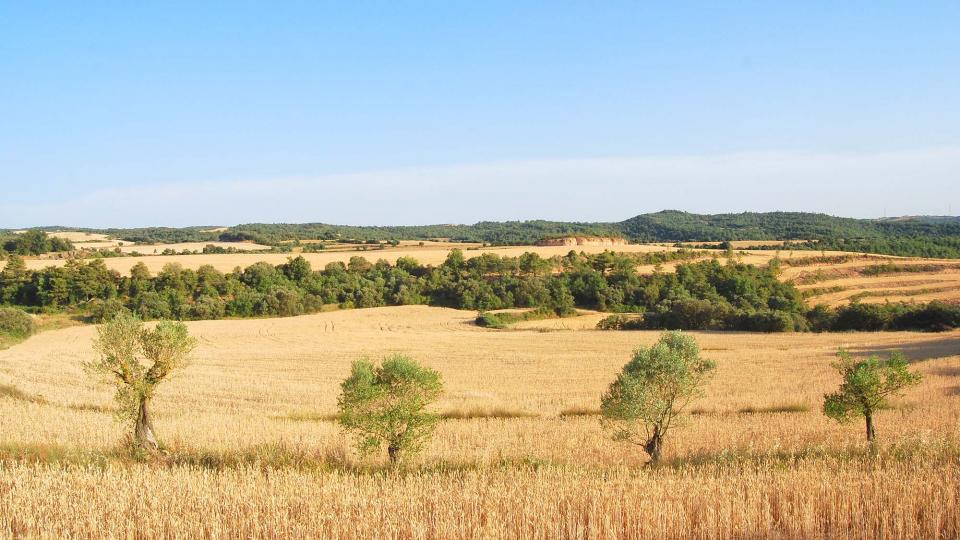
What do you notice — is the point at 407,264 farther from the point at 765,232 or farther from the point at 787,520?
the point at 765,232

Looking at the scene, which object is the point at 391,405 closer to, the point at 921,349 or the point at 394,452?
the point at 394,452

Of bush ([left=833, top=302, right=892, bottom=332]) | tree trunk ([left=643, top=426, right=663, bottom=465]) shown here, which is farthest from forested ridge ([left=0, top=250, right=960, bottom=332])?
tree trunk ([left=643, top=426, right=663, bottom=465])

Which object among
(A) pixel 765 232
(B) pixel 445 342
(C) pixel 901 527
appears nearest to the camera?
(C) pixel 901 527

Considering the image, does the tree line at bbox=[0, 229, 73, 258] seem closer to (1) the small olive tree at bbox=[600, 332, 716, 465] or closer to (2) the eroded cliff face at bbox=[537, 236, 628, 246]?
(2) the eroded cliff face at bbox=[537, 236, 628, 246]

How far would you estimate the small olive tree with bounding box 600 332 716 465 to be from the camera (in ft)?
59.2

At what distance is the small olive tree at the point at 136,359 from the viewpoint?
703 inches

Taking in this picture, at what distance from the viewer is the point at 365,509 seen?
9414 mm

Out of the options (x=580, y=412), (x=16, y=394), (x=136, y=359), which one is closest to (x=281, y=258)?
(x=16, y=394)

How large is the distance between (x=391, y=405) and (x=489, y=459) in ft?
9.56

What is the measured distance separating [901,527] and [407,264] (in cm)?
8251

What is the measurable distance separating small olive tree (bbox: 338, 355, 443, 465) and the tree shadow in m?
33.9

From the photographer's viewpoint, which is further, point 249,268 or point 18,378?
point 249,268

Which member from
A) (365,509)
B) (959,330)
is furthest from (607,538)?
(959,330)

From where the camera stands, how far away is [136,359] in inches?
729
